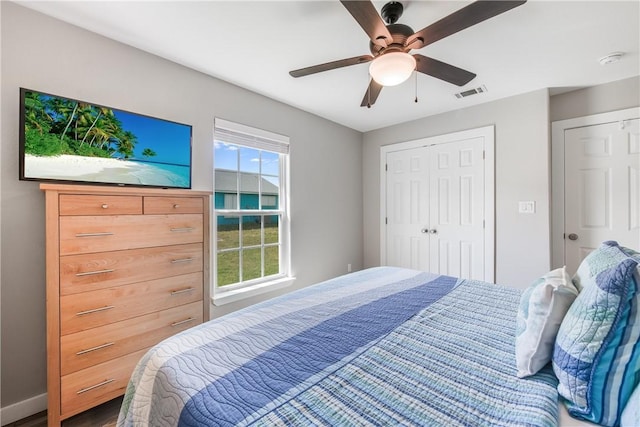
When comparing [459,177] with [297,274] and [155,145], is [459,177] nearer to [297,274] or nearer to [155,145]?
[297,274]

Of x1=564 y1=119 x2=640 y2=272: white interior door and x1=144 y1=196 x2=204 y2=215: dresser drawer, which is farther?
x1=564 y1=119 x2=640 y2=272: white interior door

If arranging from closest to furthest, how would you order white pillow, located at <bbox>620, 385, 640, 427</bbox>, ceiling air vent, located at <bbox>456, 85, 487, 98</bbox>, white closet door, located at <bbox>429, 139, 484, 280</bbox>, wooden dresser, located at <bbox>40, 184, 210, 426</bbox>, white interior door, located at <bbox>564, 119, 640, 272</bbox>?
white pillow, located at <bbox>620, 385, 640, 427</bbox>
wooden dresser, located at <bbox>40, 184, 210, 426</bbox>
white interior door, located at <bbox>564, 119, 640, 272</bbox>
ceiling air vent, located at <bbox>456, 85, 487, 98</bbox>
white closet door, located at <bbox>429, 139, 484, 280</bbox>

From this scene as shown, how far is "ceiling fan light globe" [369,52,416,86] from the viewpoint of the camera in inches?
58.0

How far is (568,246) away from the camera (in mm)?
2826

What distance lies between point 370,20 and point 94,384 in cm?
252

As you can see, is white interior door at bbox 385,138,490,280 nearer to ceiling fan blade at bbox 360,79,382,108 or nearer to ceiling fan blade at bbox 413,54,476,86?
ceiling fan blade at bbox 413,54,476,86

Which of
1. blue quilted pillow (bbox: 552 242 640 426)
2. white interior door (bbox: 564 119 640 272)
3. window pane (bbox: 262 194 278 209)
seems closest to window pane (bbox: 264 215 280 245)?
window pane (bbox: 262 194 278 209)

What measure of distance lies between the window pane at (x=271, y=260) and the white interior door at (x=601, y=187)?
3.14 metres

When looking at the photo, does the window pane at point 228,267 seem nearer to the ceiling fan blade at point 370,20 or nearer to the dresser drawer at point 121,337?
the dresser drawer at point 121,337

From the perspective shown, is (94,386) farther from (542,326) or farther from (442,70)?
(442,70)

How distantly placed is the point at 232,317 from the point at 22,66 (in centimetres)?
198

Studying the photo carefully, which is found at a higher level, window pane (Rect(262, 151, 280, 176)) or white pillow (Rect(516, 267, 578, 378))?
window pane (Rect(262, 151, 280, 176))

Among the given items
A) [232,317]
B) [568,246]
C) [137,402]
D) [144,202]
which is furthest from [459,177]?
[137,402]

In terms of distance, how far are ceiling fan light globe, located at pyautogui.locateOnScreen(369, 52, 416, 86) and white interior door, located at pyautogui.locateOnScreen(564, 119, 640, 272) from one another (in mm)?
2485
